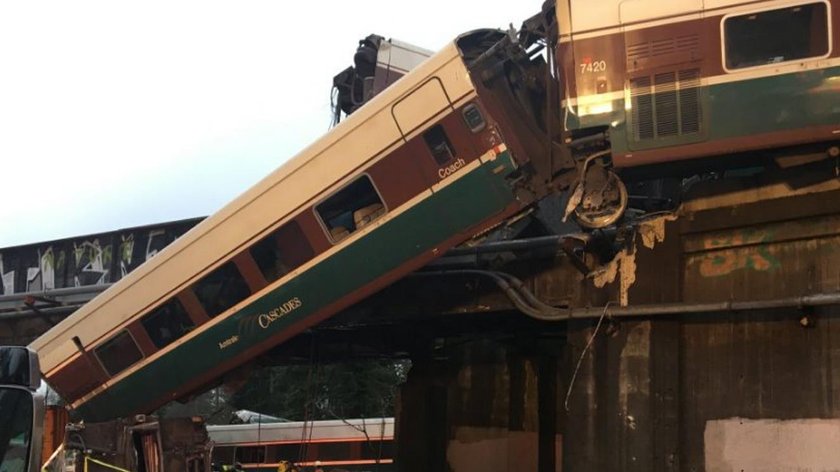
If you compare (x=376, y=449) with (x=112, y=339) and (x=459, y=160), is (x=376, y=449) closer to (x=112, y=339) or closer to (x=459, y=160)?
(x=112, y=339)

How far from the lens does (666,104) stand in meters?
8.84

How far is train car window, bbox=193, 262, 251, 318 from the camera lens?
451 inches

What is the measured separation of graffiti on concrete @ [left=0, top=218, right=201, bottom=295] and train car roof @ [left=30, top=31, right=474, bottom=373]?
510cm

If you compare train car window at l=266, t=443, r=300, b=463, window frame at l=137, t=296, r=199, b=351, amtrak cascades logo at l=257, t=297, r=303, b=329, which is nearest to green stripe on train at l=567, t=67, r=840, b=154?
amtrak cascades logo at l=257, t=297, r=303, b=329

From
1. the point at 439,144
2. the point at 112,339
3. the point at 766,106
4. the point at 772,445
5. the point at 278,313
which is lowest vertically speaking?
the point at 772,445

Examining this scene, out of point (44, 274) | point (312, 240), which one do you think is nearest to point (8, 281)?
point (44, 274)

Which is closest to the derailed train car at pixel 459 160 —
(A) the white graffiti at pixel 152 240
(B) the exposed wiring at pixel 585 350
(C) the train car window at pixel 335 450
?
(B) the exposed wiring at pixel 585 350

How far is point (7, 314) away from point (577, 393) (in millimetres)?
12974

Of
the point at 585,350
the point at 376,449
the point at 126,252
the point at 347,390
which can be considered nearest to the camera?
the point at 585,350

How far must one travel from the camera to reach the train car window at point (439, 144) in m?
10.1

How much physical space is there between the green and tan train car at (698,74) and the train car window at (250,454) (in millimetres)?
22475

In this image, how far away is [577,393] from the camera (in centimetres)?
991

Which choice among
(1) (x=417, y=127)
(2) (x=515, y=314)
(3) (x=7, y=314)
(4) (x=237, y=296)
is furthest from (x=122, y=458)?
(3) (x=7, y=314)

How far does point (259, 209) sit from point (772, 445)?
714 centimetres
